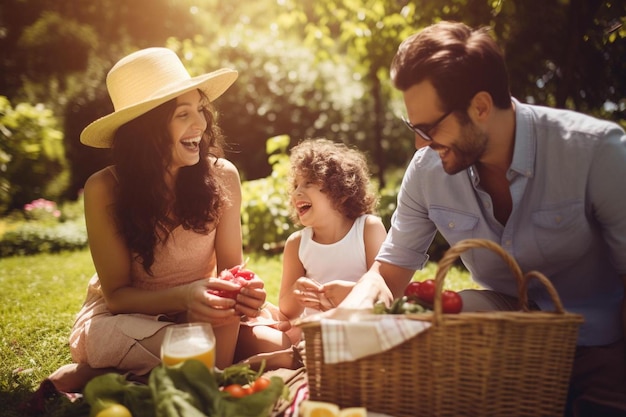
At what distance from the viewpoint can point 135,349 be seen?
2832 millimetres

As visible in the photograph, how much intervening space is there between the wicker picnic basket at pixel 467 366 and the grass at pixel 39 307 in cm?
182

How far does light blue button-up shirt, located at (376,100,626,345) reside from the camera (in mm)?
2287

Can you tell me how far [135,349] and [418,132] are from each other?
195 centimetres

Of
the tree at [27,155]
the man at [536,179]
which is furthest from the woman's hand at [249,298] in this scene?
the tree at [27,155]

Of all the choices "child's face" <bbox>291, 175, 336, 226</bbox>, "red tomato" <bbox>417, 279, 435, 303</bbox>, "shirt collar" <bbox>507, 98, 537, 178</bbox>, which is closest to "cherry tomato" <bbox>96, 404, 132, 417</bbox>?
"red tomato" <bbox>417, 279, 435, 303</bbox>

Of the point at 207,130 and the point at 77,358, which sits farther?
the point at 207,130

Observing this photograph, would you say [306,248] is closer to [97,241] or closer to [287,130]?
[97,241]

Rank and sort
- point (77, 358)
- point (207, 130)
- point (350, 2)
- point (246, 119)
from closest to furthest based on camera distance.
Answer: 1. point (77, 358)
2. point (207, 130)
3. point (350, 2)
4. point (246, 119)

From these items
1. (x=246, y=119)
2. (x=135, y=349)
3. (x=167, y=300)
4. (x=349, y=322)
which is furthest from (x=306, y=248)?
(x=246, y=119)

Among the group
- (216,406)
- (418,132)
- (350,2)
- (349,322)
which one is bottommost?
(216,406)

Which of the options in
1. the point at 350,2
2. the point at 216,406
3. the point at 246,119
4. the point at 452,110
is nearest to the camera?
the point at 216,406

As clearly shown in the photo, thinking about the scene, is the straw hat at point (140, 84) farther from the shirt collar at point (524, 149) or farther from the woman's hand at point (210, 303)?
the shirt collar at point (524, 149)

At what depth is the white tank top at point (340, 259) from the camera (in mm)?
3441

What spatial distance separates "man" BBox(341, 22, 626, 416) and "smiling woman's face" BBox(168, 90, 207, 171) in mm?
A: 1259
